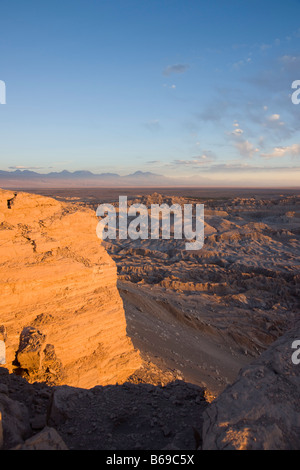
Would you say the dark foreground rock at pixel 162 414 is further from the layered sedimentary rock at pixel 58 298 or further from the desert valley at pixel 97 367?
the layered sedimentary rock at pixel 58 298

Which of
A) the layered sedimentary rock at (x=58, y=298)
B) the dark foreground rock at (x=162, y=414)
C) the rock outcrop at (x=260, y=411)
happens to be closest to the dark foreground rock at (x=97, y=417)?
the dark foreground rock at (x=162, y=414)

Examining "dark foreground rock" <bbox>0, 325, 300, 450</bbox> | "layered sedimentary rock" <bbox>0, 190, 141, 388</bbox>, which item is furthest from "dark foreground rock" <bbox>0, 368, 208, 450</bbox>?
"layered sedimentary rock" <bbox>0, 190, 141, 388</bbox>

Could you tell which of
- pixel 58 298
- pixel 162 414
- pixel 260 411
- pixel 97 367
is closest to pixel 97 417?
pixel 162 414

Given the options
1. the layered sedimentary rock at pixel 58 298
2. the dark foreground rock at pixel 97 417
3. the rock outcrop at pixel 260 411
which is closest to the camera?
the rock outcrop at pixel 260 411

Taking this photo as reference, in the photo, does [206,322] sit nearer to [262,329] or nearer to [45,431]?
[262,329]

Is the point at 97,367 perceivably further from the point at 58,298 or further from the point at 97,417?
the point at 58,298

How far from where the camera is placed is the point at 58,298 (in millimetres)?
4477

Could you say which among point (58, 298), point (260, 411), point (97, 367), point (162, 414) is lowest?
point (162, 414)

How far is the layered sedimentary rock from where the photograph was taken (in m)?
4.05

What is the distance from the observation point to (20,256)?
Result: 422 cm

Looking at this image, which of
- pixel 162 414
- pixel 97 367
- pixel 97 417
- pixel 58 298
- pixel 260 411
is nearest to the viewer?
pixel 260 411

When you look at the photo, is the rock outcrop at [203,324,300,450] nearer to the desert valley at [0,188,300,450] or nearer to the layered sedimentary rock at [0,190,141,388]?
the desert valley at [0,188,300,450]

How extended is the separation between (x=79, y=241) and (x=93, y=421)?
102 inches

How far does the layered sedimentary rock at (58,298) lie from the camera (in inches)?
159
